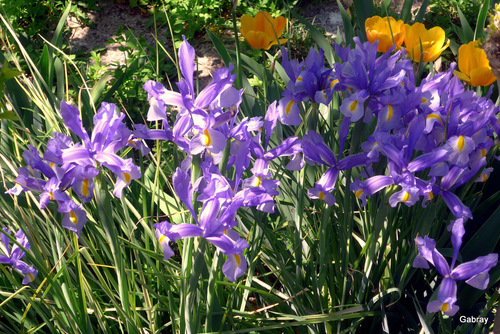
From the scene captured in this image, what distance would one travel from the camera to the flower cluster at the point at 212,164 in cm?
75

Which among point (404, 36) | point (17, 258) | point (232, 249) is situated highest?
point (404, 36)

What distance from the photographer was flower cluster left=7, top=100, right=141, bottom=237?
78cm

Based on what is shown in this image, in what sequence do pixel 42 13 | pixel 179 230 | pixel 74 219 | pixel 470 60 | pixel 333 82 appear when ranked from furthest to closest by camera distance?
pixel 42 13
pixel 470 60
pixel 333 82
pixel 74 219
pixel 179 230

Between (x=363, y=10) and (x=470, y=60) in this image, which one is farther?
(x=363, y=10)

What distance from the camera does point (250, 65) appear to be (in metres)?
1.73

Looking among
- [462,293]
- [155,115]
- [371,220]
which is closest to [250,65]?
[371,220]

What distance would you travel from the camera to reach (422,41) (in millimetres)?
1507

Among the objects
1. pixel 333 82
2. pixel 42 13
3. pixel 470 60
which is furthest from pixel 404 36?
pixel 42 13

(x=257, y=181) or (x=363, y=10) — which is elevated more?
(x=363, y=10)

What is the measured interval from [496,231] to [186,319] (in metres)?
0.78

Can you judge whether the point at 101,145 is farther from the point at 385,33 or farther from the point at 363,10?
the point at 363,10

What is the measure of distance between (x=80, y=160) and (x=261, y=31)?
90cm

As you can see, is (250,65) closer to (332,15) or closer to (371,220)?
(371,220)

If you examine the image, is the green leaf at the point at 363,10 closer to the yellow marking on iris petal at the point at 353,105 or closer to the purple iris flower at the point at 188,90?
the yellow marking on iris petal at the point at 353,105
